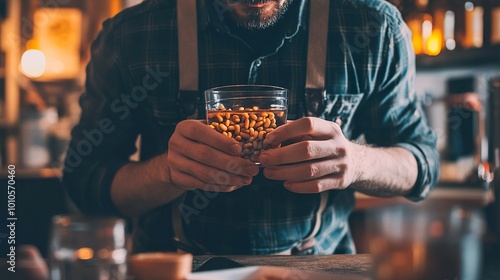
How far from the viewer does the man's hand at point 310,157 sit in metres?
1.13

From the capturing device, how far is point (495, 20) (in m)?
3.34

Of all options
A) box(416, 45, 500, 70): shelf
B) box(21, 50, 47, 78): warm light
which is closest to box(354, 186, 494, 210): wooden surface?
box(416, 45, 500, 70): shelf

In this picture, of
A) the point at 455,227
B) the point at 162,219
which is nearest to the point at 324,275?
the point at 455,227

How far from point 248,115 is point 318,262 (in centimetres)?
29

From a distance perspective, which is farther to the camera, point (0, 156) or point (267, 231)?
point (0, 156)

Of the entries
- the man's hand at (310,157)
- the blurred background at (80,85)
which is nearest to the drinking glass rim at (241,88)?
the man's hand at (310,157)

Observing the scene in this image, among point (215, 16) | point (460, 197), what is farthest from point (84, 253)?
point (460, 197)

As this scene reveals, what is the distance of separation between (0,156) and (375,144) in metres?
3.42

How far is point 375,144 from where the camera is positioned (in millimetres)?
1770

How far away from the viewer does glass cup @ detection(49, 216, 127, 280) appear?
2.72 feet

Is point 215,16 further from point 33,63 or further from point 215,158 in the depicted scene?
point 33,63

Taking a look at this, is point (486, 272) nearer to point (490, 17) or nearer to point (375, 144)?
point (375, 144)

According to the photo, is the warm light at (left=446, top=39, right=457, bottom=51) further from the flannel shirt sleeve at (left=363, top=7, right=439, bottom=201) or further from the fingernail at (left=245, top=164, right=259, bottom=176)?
the fingernail at (left=245, top=164, right=259, bottom=176)

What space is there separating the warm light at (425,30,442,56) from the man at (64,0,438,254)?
6.10 feet
